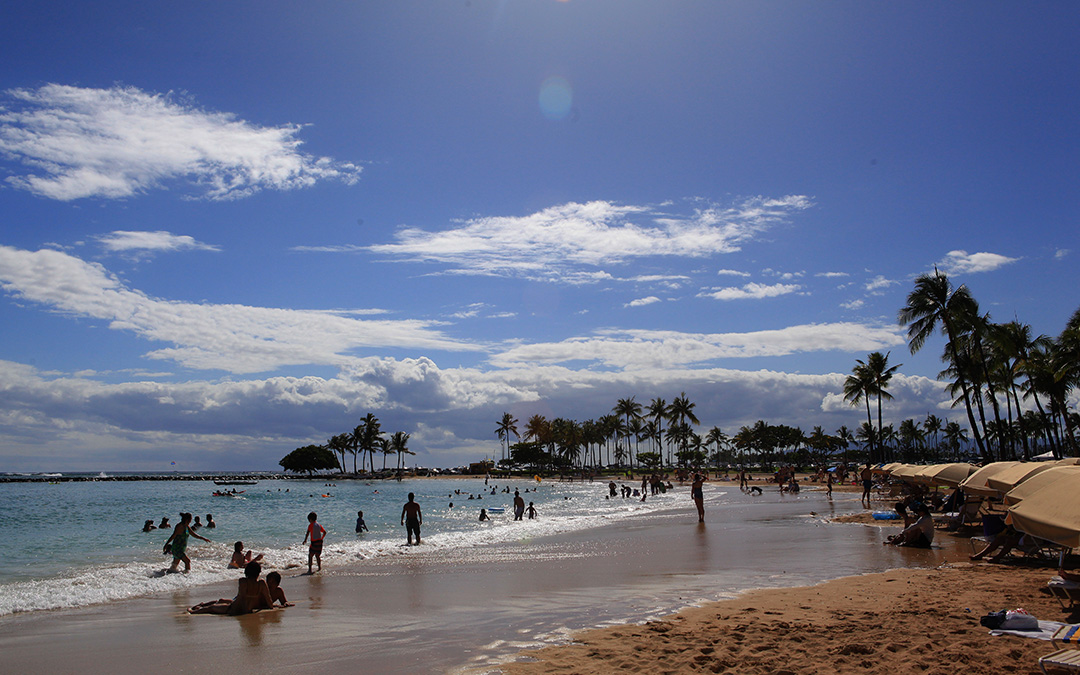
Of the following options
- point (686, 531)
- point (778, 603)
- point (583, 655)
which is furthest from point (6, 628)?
point (686, 531)

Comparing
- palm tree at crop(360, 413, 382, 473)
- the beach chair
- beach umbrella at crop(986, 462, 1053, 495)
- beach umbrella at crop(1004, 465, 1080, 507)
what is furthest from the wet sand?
palm tree at crop(360, 413, 382, 473)

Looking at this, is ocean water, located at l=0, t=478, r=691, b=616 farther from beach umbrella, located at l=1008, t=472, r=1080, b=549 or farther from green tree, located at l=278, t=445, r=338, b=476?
green tree, located at l=278, t=445, r=338, b=476

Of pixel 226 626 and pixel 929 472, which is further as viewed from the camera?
pixel 929 472

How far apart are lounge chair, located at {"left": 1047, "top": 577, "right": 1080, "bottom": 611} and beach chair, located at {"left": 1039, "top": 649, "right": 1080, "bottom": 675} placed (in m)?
3.03

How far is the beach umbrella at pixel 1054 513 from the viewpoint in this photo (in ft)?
21.6

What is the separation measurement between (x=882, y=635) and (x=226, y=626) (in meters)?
9.17

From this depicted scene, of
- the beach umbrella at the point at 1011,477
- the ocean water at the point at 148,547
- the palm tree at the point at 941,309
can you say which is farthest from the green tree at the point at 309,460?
the beach umbrella at the point at 1011,477

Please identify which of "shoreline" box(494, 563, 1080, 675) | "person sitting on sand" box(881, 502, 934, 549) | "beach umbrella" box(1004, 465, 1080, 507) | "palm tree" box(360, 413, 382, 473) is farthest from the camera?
"palm tree" box(360, 413, 382, 473)

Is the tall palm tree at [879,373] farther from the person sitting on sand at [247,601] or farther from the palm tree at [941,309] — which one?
the person sitting on sand at [247,601]

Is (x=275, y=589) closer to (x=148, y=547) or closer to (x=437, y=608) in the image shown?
(x=437, y=608)

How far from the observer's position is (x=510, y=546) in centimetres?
2130

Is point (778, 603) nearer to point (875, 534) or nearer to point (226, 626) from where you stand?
point (226, 626)

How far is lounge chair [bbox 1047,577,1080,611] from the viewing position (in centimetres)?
825

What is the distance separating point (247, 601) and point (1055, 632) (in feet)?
36.9
